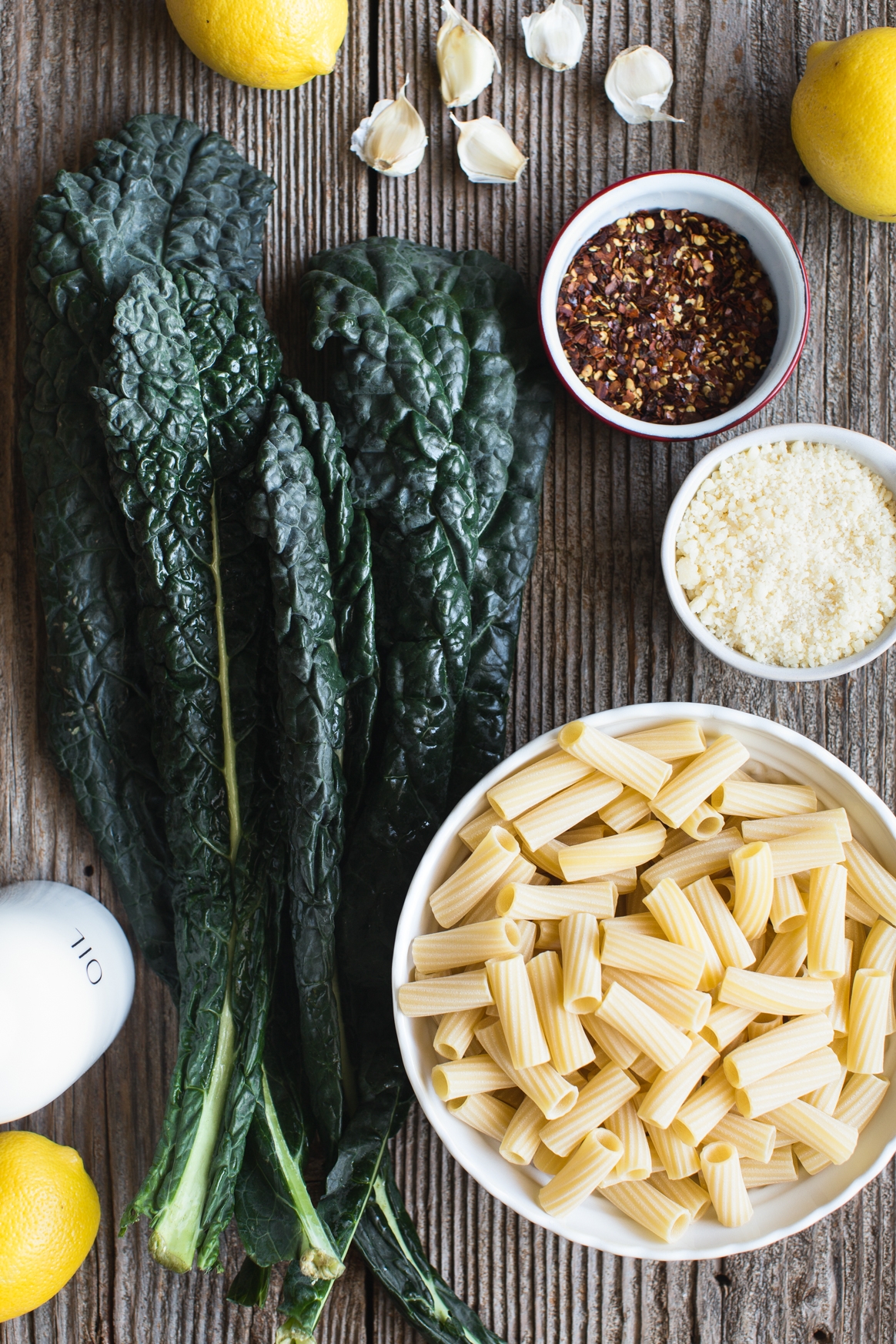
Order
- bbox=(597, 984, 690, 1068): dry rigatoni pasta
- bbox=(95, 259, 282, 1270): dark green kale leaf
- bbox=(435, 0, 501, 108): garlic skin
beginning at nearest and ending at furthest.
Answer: bbox=(597, 984, 690, 1068): dry rigatoni pasta, bbox=(95, 259, 282, 1270): dark green kale leaf, bbox=(435, 0, 501, 108): garlic skin

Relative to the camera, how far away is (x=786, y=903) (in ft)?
2.85

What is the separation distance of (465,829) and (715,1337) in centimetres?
70

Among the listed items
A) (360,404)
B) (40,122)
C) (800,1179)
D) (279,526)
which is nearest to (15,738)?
(279,526)

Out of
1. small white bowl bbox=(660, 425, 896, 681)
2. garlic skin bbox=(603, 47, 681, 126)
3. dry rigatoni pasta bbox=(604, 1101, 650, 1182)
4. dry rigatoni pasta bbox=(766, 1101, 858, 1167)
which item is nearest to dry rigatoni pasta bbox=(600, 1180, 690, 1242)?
dry rigatoni pasta bbox=(604, 1101, 650, 1182)

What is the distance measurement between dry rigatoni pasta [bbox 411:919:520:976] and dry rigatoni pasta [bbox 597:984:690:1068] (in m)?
0.10

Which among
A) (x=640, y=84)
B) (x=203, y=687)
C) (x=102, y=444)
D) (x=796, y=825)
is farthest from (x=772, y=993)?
(x=640, y=84)

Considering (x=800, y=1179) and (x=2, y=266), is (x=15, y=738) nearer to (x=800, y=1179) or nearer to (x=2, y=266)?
(x=2, y=266)

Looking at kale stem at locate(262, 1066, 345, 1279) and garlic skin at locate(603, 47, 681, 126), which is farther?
garlic skin at locate(603, 47, 681, 126)

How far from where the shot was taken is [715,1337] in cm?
108

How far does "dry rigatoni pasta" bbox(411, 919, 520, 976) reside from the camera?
84 centimetres

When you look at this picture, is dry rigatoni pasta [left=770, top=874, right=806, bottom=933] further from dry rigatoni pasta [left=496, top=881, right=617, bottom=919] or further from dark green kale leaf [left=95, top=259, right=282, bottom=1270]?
dark green kale leaf [left=95, top=259, right=282, bottom=1270]

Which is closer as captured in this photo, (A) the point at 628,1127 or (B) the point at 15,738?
(A) the point at 628,1127

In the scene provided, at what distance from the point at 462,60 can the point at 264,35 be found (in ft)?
0.74

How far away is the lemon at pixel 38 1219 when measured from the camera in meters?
0.91
